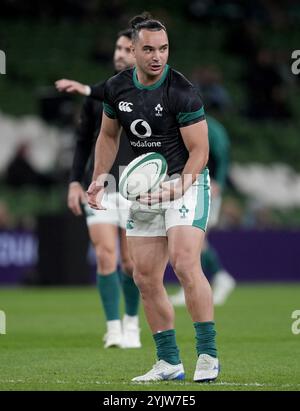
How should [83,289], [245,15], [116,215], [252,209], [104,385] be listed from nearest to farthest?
[104,385]
[116,215]
[83,289]
[252,209]
[245,15]

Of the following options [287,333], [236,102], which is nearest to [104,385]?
[287,333]

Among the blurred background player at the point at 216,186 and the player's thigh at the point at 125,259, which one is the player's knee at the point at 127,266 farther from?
the blurred background player at the point at 216,186

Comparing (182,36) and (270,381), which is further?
(182,36)

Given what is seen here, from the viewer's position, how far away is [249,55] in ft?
83.2

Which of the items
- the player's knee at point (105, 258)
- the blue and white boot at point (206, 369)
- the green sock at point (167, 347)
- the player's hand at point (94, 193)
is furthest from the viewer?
the player's knee at point (105, 258)

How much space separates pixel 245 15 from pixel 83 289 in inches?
417

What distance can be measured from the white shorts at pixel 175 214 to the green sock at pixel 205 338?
61 centimetres

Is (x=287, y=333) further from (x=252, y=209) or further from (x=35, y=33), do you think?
(x=35, y=33)

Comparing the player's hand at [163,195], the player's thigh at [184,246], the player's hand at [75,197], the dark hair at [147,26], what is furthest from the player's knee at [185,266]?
the player's hand at [75,197]

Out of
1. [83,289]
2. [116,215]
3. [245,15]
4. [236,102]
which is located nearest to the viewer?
[116,215]

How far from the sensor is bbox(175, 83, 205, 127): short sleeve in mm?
7129

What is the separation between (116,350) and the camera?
941 centimetres

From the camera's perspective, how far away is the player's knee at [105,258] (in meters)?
9.97

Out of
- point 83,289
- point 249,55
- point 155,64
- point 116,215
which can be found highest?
point 249,55
